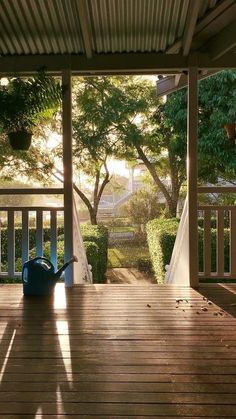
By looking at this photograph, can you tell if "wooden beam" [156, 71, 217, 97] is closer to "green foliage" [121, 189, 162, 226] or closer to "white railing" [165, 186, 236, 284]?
"white railing" [165, 186, 236, 284]

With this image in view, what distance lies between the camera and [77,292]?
11.5ft

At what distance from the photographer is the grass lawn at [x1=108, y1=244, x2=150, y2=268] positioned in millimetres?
9469

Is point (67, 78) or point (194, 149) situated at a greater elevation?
point (67, 78)

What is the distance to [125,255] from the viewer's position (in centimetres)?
1000

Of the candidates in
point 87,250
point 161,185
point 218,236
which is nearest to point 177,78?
point 218,236

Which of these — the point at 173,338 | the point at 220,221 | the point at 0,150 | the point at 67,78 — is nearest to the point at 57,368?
the point at 173,338

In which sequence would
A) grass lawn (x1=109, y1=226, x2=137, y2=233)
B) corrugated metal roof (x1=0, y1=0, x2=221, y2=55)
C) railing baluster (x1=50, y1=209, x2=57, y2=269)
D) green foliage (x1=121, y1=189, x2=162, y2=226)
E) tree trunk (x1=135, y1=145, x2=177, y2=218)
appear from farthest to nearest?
1. grass lawn (x1=109, y1=226, x2=137, y2=233)
2. green foliage (x1=121, y1=189, x2=162, y2=226)
3. tree trunk (x1=135, y1=145, x2=177, y2=218)
4. railing baluster (x1=50, y1=209, x2=57, y2=269)
5. corrugated metal roof (x1=0, y1=0, x2=221, y2=55)

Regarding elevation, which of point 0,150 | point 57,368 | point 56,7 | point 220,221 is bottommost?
point 57,368

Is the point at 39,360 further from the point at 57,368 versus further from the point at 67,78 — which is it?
the point at 67,78

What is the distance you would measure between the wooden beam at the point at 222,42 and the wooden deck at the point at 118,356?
2124 mm

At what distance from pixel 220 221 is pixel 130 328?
169cm

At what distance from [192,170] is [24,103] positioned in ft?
5.33

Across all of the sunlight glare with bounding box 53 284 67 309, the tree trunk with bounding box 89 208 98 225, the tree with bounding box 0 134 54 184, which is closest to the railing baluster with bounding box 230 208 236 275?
the sunlight glare with bounding box 53 284 67 309

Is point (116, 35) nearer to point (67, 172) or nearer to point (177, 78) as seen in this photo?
point (177, 78)
